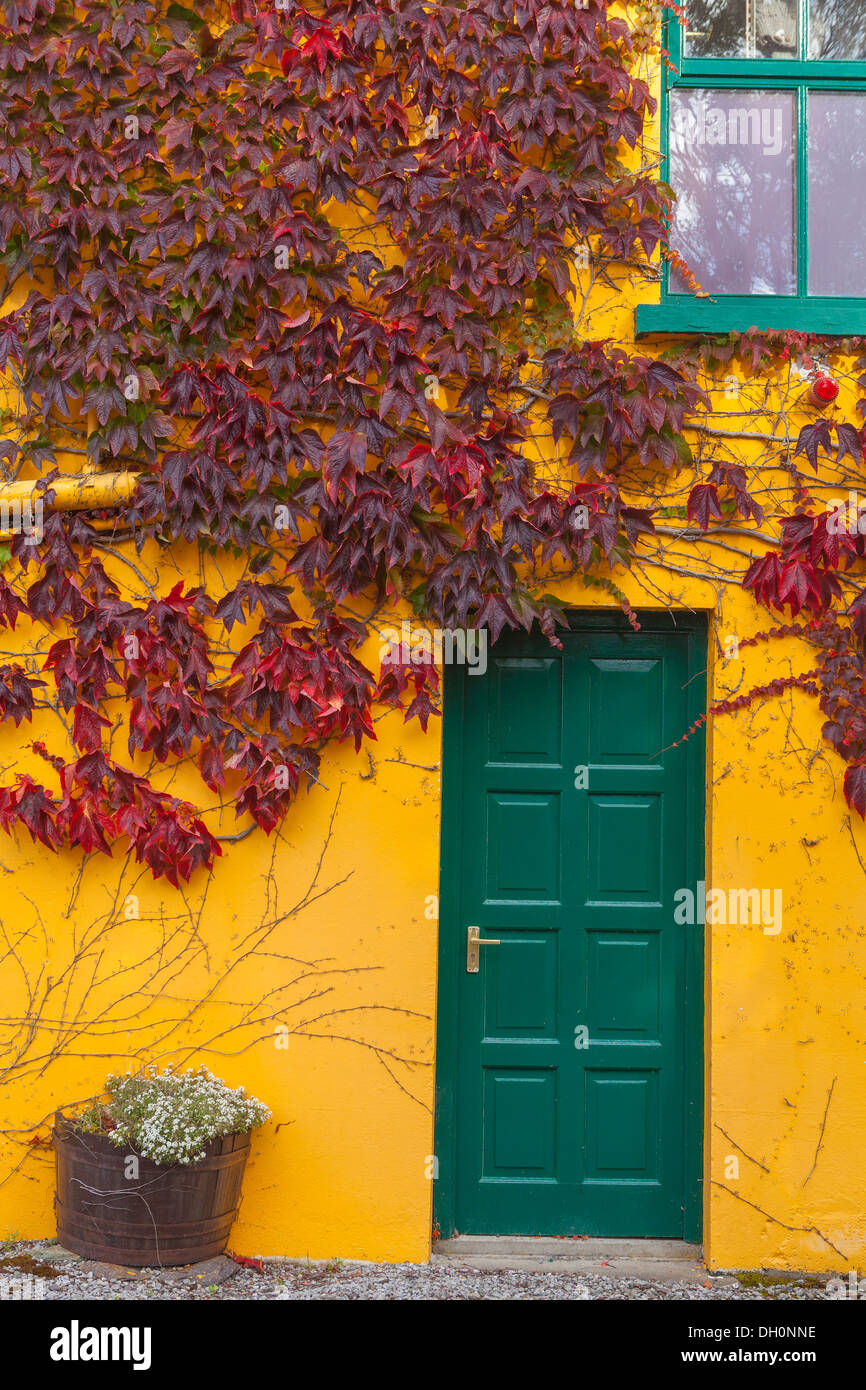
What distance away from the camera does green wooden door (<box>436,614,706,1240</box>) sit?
4320 mm

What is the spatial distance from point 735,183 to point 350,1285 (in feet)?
13.5

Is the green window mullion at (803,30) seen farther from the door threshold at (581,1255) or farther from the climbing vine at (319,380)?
the door threshold at (581,1255)

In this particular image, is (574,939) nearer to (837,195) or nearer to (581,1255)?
(581,1255)

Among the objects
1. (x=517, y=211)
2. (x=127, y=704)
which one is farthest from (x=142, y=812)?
(x=517, y=211)

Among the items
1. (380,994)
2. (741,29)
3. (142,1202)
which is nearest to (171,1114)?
(142,1202)

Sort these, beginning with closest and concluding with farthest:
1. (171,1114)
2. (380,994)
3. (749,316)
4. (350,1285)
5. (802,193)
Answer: (171,1114), (350,1285), (380,994), (749,316), (802,193)

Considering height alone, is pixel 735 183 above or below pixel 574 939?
above

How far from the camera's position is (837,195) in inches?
176

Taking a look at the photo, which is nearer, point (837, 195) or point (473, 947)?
point (473, 947)

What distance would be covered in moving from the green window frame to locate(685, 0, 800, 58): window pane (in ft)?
0.14

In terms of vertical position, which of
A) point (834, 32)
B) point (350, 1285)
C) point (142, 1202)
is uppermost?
point (834, 32)

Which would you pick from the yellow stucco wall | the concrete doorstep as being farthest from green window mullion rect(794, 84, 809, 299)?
the concrete doorstep

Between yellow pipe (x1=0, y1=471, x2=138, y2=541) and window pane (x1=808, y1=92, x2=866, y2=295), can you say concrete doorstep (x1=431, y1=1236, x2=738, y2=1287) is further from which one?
window pane (x1=808, y1=92, x2=866, y2=295)

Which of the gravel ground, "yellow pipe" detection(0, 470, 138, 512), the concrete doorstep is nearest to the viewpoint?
the gravel ground
